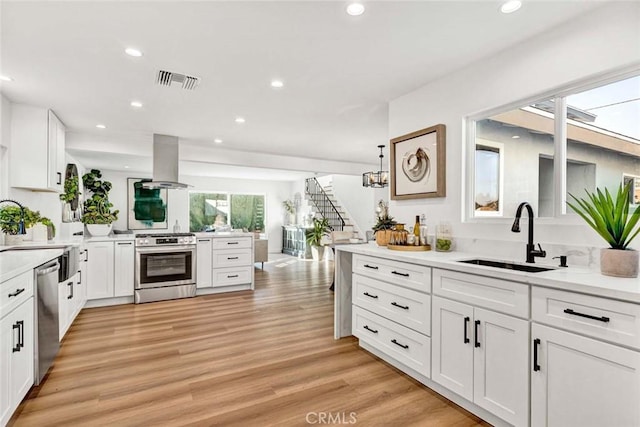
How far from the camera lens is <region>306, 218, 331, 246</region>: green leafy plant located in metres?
8.81

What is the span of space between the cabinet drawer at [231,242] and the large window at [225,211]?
3673mm

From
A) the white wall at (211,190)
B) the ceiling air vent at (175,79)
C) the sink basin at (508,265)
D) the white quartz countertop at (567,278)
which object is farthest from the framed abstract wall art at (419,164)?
the white wall at (211,190)

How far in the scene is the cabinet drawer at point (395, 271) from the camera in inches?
87.7

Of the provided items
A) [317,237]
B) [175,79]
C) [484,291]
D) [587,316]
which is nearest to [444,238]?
[484,291]

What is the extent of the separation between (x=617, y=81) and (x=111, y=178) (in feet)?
30.4

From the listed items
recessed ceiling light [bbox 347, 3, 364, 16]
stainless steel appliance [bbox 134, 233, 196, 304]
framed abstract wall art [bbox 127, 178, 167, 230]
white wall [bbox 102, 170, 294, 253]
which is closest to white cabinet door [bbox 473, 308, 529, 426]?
recessed ceiling light [bbox 347, 3, 364, 16]

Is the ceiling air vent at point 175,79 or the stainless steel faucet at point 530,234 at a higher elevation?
the ceiling air vent at point 175,79

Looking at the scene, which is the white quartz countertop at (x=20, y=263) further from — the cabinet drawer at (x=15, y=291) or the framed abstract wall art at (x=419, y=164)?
the framed abstract wall art at (x=419, y=164)

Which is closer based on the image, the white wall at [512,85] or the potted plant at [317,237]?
the white wall at [512,85]

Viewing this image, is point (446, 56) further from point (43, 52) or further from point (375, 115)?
point (43, 52)

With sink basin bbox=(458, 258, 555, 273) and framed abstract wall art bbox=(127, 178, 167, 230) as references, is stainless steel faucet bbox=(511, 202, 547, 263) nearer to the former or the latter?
sink basin bbox=(458, 258, 555, 273)

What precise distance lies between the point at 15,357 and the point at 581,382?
9.69 ft

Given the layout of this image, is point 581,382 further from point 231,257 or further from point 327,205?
point 327,205

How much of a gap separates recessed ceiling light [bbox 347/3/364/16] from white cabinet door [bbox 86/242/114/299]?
4306 mm
